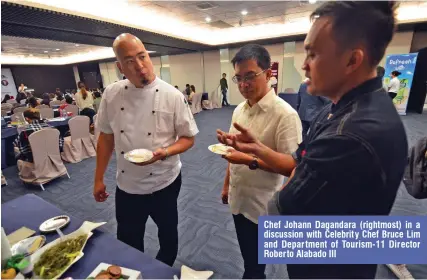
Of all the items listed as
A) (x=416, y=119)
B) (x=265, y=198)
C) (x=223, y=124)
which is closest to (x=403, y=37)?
(x=416, y=119)

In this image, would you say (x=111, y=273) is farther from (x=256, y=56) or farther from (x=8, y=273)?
(x=256, y=56)

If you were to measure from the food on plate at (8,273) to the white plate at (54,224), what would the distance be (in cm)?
28

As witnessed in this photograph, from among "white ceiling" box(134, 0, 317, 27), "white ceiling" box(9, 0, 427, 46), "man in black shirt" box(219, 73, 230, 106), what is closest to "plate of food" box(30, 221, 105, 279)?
"white ceiling" box(9, 0, 427, 46)

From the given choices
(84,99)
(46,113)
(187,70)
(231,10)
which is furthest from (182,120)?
(187,70)

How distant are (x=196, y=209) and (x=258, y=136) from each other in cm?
159

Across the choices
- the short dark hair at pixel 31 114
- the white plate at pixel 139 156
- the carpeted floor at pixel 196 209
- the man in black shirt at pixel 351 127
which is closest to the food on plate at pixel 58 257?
the white plate at pixel 139 156

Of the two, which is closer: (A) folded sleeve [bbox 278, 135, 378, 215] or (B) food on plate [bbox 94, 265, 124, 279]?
(A) folded sleeve [bbox 278, 135, 378, 215]

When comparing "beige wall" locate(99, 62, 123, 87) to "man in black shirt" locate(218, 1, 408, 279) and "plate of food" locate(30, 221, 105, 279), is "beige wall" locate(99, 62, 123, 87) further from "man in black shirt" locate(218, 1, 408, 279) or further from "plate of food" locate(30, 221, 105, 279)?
"man in black shirt" locate(218, 1, 408, 279)

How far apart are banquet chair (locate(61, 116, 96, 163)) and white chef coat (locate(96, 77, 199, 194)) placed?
291 cm

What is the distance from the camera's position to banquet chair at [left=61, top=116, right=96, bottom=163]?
383 centimetres

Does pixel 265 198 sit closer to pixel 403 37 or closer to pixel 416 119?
pixel 416 119

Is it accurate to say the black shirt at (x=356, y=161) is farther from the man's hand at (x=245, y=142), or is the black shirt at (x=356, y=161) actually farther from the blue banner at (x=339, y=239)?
the man's hand at (x=245, y=142)

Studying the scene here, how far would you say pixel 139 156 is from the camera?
1188mm

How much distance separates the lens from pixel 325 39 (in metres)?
0.59
